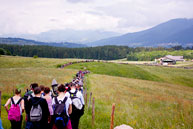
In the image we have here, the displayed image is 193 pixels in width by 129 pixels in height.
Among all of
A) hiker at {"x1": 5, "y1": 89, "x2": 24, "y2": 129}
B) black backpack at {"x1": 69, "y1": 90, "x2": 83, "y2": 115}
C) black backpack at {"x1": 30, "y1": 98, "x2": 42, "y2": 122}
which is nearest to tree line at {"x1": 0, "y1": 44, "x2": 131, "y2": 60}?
hiker at {"x1": 5, "y1": 89, "x2": 24, "y2": 129}

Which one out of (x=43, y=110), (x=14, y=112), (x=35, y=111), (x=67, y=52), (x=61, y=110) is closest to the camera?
(x=35, y=111)

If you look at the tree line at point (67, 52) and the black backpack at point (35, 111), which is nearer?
the black backpack at point (35, 111)

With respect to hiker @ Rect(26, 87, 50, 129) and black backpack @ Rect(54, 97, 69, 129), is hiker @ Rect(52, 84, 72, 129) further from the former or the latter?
hiker @ Rect(26, 87, 50, 129)

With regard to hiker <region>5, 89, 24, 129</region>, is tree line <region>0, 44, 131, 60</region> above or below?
above

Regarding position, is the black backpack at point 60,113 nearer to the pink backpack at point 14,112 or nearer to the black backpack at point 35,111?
the black backpack at point 35,111

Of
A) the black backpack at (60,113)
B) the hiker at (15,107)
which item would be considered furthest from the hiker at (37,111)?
the hiker at (15,107)

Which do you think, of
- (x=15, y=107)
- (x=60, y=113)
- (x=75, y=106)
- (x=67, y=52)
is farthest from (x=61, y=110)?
(x=67, y=52)

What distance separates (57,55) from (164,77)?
106 m

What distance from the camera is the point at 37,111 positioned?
5492 mm

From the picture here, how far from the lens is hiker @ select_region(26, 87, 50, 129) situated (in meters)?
5.48

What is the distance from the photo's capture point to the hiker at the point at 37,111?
5.48 metres

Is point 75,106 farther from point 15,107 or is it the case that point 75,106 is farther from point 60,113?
point 15,107

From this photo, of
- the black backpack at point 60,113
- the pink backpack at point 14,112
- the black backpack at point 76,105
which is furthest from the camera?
the black backpack at point 76,105

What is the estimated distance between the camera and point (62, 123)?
230 inches
